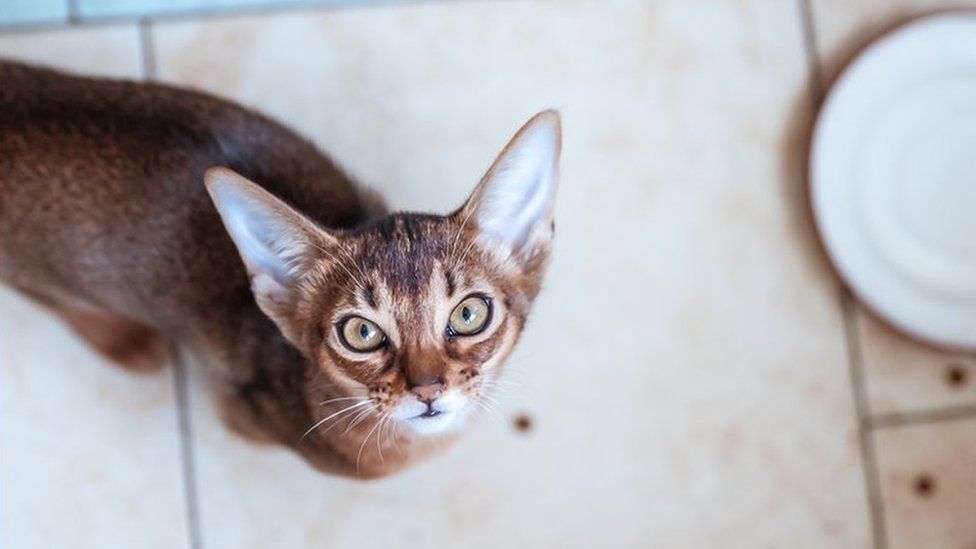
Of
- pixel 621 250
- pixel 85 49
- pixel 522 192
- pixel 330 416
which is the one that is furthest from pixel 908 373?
pixel 85 49

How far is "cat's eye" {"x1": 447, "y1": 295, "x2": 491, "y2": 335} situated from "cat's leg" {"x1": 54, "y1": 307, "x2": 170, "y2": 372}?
1.99 ft

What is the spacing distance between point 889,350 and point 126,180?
112 cm

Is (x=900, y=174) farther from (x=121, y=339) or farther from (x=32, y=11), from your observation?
(x=32, y=11)

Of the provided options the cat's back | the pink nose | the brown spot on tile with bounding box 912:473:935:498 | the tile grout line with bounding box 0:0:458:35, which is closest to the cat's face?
the pink nose

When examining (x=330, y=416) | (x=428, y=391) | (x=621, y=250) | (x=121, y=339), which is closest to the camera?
(x=428, y=391)

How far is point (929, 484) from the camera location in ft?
5.20

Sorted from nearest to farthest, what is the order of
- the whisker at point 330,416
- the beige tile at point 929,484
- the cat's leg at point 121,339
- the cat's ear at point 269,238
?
the cat's ear at point 269,238 < the whisker at point 330,416 < the cat's leg at point 121,339 < the beige tile at point 929,484

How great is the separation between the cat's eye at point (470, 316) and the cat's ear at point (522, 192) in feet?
0.23

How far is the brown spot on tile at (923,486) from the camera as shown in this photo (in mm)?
1583

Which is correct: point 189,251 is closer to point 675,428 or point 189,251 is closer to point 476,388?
point 476,388

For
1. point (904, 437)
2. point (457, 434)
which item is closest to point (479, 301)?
point (457, 434)

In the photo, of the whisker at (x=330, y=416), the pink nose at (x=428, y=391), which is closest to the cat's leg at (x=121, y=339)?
the whisker at (x=330, y=416)

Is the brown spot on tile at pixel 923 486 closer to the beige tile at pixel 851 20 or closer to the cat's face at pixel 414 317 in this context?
the beige tile at pixel 851 20

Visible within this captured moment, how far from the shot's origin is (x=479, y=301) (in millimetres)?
1099
